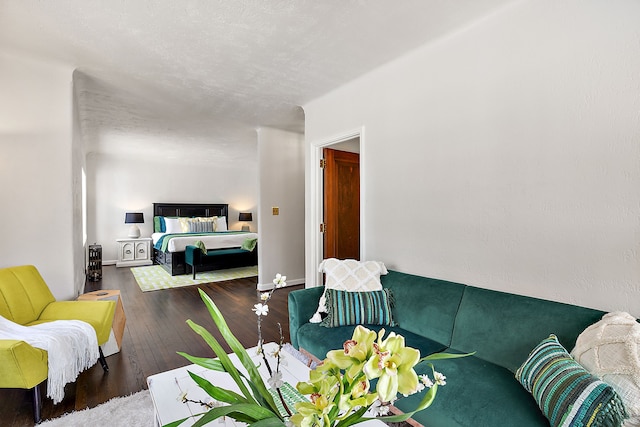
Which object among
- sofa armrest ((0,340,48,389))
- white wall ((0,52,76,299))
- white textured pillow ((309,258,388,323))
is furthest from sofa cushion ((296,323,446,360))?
white wall ((0,52,76,299))

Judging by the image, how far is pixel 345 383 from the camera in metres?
0.68

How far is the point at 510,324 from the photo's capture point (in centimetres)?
170

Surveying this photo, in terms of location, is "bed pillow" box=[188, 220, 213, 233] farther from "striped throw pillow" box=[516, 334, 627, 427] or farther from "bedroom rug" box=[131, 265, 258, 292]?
"striped throw pillow" box=[516, 334, 627, 427]

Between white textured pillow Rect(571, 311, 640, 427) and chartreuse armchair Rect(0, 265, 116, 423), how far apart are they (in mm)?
2696

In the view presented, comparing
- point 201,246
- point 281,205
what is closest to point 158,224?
point 201,246

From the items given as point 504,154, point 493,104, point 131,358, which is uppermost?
point 493,104

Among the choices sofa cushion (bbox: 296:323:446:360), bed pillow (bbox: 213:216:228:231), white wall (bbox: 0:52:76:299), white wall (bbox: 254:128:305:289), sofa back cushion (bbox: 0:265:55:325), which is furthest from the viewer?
bed pillow (bbox: 213:216:228:231)

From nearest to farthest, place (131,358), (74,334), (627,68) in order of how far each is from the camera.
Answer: (627,68)
(74,334)
(131,358)

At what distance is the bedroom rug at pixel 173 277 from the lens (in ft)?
16.9

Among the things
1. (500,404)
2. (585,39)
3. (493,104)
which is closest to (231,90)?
(493,104)

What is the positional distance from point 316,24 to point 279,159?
3.00m

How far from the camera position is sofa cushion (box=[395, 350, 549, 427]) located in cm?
123

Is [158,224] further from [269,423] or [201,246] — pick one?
[269,423]

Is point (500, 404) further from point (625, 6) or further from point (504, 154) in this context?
point (625, 6)
